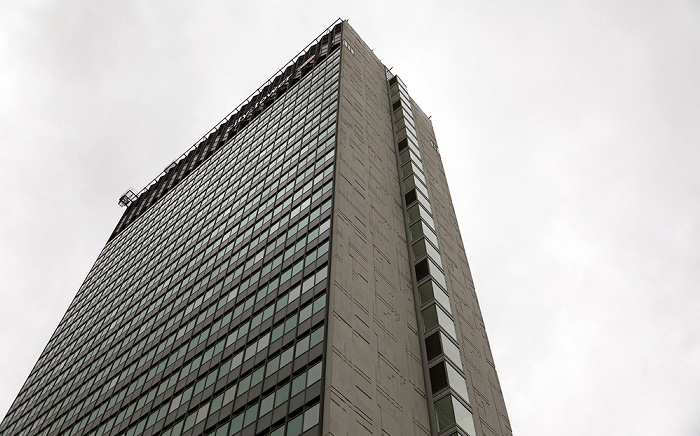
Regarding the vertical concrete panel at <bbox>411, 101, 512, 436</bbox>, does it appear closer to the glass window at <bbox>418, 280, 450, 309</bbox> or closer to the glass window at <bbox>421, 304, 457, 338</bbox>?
the glass window at <bbox>421, 304, 457, 338</bbox>

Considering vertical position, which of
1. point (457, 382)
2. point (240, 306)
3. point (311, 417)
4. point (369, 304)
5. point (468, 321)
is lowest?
point (311, 417)

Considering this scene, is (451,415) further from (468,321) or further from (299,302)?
(468,321)

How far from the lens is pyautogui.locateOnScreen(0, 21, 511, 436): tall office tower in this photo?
1759 inches

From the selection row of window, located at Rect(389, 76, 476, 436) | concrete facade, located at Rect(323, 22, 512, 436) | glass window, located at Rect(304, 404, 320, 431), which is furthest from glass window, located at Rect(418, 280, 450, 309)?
glass window, located at Rect(304, 404, 320, 431)

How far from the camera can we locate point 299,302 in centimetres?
4994

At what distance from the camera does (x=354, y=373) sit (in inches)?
1670

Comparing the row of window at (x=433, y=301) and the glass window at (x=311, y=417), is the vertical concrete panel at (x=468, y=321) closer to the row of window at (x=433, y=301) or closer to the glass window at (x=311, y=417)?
the row of window at (x=433, y=301)

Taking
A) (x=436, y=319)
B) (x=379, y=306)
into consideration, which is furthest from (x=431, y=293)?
(x=379, y=306)

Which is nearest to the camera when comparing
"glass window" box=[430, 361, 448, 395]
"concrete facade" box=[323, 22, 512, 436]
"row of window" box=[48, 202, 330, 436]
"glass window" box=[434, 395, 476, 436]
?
"concrete facade" box=[323, 22, 512, 436]

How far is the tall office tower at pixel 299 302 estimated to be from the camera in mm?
44688

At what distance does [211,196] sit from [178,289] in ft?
67.1

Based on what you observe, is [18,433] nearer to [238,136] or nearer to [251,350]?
[251,350]

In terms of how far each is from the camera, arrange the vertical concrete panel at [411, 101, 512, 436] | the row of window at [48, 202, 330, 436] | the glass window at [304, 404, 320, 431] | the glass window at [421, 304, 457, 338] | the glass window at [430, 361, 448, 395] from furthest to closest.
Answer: the glass window at [421, 304, 457, 338]
the row of window at [48, 202, 330, 436]
the vertical concrete panel at [411, 101, 512, 436]
the glass window at [430, 361, 448, 395]
the glass window at [304, 404, 320, 431]

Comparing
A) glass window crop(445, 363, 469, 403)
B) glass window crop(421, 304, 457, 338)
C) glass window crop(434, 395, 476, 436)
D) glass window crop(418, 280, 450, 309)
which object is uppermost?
glass window crop(418, 280, 450, 309)
